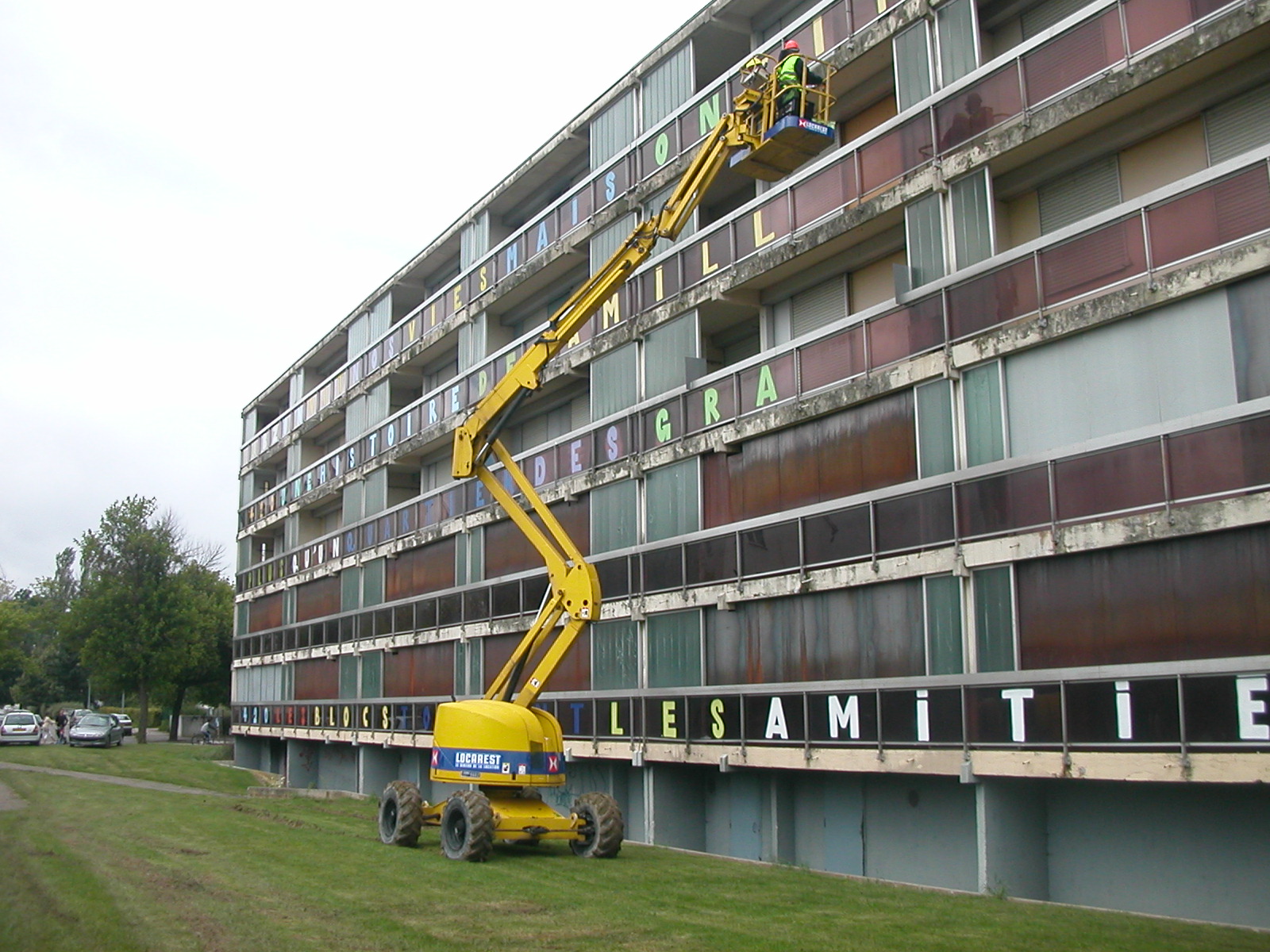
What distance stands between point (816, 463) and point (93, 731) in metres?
49.8

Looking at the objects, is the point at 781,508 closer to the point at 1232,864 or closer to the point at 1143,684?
the point at 1143,684

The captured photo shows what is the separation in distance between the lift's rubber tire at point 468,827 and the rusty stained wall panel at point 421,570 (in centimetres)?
1498

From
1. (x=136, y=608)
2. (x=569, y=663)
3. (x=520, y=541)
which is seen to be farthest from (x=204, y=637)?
(x=569, y=663)

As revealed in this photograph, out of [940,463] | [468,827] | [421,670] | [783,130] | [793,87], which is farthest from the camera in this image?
[421,670]

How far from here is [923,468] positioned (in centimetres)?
1805

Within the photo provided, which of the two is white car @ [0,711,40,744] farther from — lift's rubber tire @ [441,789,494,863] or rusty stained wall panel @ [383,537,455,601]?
lift's rubber tire @ [441,789,494,863]

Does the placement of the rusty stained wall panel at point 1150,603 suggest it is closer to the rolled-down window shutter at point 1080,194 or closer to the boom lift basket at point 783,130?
the rolled-down window shutter at point 1080,194

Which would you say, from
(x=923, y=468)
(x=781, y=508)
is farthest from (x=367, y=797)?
(x=923, y=468)

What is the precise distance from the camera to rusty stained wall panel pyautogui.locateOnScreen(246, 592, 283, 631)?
48812mm

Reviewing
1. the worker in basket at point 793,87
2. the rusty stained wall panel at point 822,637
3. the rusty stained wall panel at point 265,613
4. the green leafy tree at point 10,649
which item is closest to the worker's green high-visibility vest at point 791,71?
the worker in basket at point 793,87

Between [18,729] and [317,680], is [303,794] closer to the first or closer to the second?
[317,680]

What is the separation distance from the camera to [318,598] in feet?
144

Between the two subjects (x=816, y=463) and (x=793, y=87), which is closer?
(x=793, y=87)

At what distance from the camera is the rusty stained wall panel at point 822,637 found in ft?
59.6
